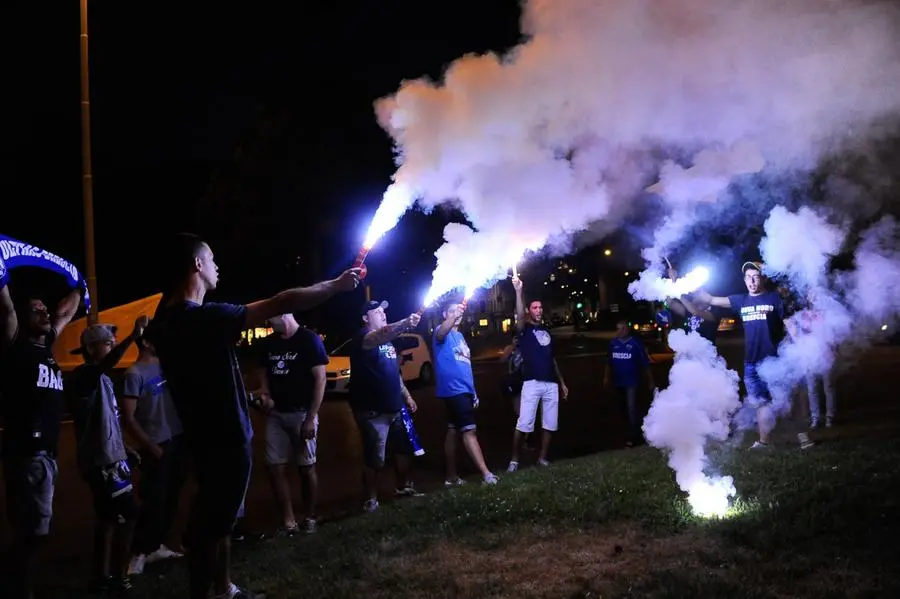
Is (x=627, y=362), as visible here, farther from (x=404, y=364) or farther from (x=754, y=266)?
(x=404, y=364)

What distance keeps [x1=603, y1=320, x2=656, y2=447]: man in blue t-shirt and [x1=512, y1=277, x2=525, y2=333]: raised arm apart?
164cm

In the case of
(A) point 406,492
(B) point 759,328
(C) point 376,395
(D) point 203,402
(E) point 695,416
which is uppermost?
(D) point 203,402

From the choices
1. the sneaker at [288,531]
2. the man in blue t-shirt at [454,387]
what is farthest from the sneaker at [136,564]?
the man in blue t-shirt at [454,387]

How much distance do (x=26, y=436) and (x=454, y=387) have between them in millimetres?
4440

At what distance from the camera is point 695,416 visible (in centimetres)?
550

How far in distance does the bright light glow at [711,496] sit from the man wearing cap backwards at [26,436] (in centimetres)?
459

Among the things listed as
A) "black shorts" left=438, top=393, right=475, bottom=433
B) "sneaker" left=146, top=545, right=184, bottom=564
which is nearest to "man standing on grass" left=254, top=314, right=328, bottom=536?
"sneaker" left=146, top=545, right=184, bottom=564

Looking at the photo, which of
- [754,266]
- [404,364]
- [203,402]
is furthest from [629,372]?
[404,364]

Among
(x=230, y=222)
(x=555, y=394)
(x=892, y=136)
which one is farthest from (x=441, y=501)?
(x=230, y=222)

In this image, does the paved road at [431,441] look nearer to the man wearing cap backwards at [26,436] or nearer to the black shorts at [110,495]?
the black shorts at [110,495]

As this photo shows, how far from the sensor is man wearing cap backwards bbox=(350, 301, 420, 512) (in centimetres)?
691

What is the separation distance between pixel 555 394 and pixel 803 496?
3.61 m

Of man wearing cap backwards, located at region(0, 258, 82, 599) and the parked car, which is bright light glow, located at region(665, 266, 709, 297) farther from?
the parked car

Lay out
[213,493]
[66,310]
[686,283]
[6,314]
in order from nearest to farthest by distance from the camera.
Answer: [213,493] → [6,314] → [66,310] → [686,283]
